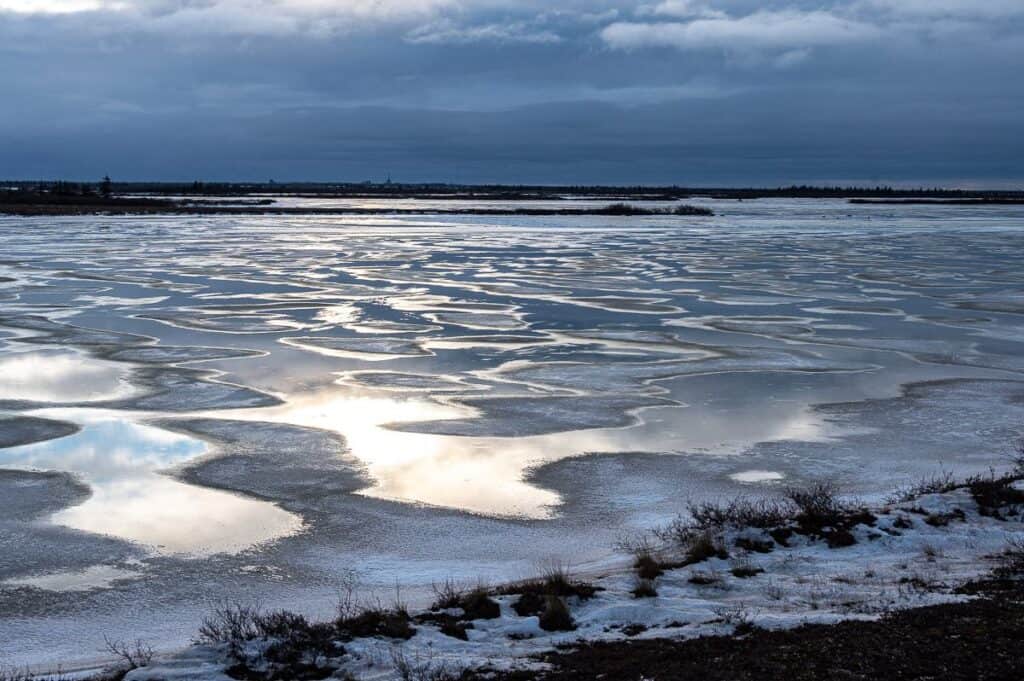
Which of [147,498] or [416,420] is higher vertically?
[416,420]

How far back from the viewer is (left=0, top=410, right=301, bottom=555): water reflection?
779 centimetres

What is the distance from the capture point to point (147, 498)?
28.4 feet

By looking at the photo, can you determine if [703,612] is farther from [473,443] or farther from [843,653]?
[473,443]

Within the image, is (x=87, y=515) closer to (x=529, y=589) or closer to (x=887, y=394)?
(x=529, y=589)

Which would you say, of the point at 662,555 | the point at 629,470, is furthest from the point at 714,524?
the point at 629,470

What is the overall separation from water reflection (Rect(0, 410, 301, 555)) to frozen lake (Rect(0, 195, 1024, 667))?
32 mm

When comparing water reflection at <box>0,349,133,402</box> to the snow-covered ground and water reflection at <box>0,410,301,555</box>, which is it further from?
the snow-covered ground

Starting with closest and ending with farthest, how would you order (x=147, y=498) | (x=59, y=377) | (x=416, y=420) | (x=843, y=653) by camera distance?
(x=843, y=653) < (x=147, y=498) < (x=416, y=420) < (x=59, y=377)

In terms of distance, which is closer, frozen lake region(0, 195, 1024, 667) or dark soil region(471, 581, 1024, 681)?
dark soil region(471, 581, 1024, 681)

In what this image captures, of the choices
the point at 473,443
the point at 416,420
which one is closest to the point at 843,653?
the point at 473,443

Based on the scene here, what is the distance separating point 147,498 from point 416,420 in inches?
125

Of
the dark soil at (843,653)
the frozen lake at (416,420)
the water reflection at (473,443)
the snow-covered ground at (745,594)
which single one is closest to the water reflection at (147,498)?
the frozen lake at (416,420)

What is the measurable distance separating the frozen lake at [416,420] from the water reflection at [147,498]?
32mm

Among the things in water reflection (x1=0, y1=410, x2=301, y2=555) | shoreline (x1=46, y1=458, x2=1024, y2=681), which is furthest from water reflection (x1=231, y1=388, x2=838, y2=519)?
shoreline (x1=46, y1=458, x2=1024, y2=681)
